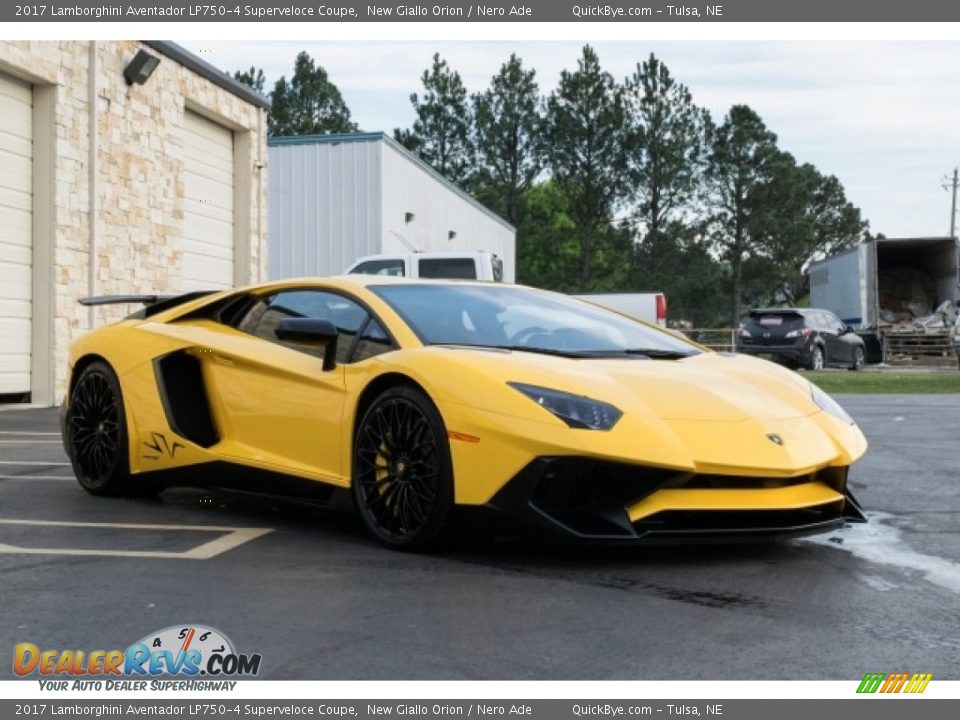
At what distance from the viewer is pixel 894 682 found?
3.22 meters

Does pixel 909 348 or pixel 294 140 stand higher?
pixel 294 140

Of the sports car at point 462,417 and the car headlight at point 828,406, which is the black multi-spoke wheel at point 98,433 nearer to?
the sports car at point 462,417

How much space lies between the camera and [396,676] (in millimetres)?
3268

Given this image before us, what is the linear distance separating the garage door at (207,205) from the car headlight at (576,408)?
14921 millimetres

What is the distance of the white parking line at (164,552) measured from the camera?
16.6 feet

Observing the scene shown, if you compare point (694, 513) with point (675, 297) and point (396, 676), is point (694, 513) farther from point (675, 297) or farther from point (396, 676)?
point (675, 297)

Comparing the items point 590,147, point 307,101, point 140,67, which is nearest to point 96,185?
point 140,67

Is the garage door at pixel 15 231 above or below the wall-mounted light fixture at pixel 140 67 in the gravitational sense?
below

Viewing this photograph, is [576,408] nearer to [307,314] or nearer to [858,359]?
[307,314]

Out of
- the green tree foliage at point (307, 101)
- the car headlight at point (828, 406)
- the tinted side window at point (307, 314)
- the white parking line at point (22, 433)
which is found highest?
the green tree foliage at point (307, 101)

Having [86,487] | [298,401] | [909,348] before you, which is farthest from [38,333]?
[909,348]

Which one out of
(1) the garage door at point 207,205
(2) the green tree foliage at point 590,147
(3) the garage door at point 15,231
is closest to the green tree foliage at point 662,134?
(2) the green tree foliage at point 590,147

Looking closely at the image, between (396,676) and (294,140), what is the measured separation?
24.0 m

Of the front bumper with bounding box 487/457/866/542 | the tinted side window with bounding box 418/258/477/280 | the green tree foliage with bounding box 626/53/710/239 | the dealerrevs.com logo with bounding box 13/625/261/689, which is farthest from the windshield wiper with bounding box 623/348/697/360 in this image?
the green tree foliage with bounding box 626/53/710/239
